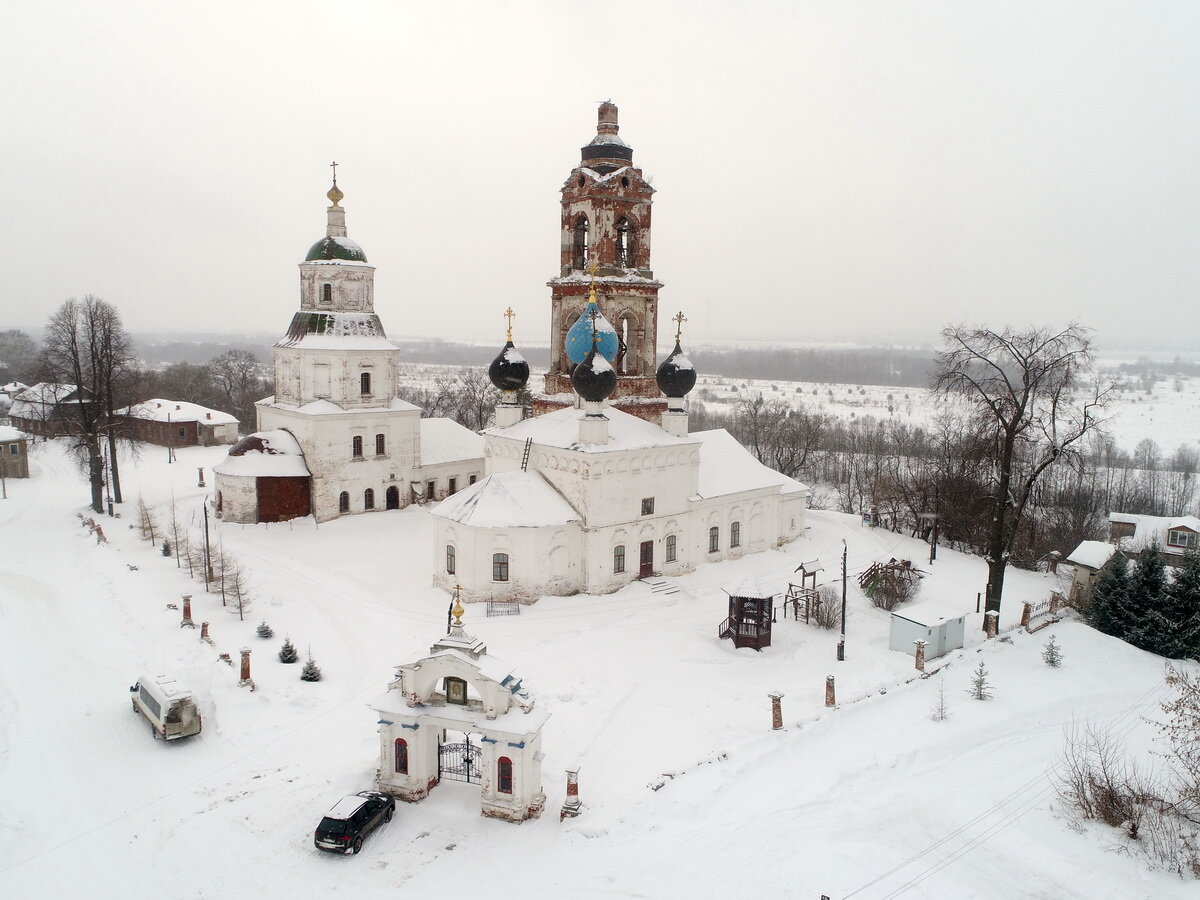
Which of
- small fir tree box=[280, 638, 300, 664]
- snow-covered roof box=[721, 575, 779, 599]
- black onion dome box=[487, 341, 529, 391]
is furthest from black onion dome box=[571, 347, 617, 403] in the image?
small fir tree box=[280, 638, 300, 664]

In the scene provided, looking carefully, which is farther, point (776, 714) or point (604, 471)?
point (604, 471)

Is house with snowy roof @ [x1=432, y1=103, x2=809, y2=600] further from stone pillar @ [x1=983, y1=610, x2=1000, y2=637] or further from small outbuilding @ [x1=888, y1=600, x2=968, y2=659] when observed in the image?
stone pillar @ [x1=983, y1=610, x2=1000, y2=637]

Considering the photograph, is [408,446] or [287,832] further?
[408,446]

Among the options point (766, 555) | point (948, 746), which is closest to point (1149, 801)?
point (948, 746)

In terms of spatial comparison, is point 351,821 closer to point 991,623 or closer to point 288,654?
point 288,654

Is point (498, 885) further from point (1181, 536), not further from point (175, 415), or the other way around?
point (175, 415)

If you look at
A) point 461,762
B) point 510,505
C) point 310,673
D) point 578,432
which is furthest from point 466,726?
point 578,432
